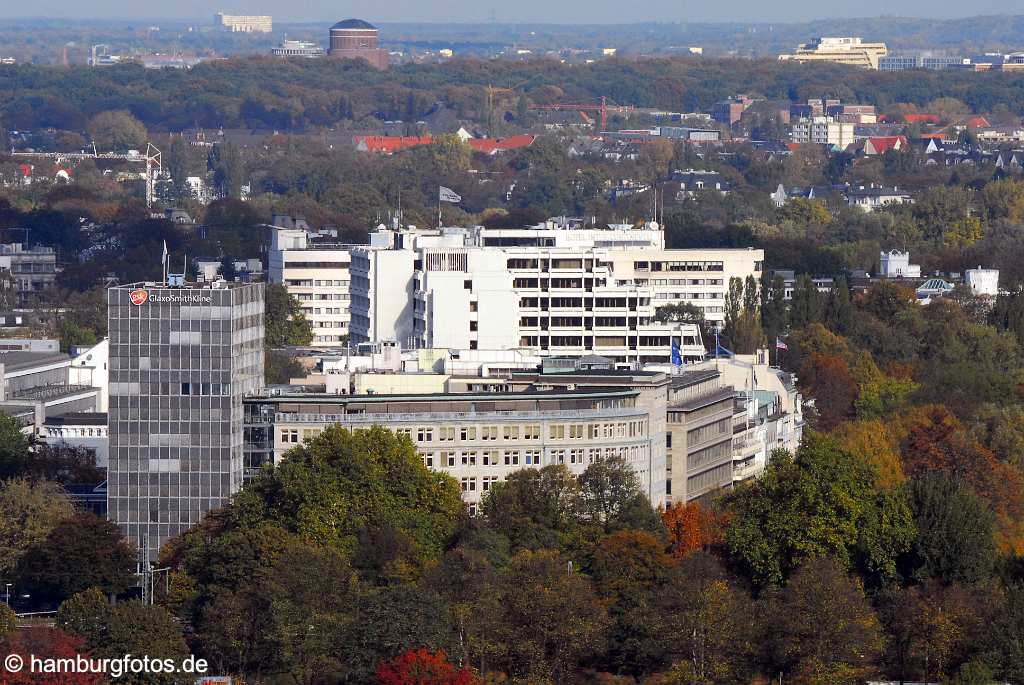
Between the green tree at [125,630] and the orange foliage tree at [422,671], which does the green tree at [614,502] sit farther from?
the green tree at [125,630]

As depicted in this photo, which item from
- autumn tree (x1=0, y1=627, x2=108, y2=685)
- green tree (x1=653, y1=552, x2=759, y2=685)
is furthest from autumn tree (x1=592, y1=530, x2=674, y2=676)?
autumn tree (x1=0, y1=627, x2=108, y2=685)

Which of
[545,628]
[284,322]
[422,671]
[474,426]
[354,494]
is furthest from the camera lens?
[284,322]

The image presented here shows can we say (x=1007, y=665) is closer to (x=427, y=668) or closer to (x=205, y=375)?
(x=427, y=668)

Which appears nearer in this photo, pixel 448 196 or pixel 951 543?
pixel 951 543

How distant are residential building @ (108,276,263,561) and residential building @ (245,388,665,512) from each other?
93 centimetres

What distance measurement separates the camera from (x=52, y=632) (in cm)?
5644

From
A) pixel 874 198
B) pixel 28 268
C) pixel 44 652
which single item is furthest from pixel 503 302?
pixel 874 198

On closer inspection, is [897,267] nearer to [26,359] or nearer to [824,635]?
[26,359]

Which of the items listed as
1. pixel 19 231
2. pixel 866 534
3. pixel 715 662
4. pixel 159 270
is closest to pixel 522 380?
pixel 866 534

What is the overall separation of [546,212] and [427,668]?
130058mm

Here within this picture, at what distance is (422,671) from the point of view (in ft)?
183

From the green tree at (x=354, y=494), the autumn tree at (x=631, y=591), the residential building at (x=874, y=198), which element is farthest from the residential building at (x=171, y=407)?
the residential building at (x=874, y=198)

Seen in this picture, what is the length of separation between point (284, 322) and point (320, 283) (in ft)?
20.2

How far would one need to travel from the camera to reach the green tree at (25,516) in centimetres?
6550
